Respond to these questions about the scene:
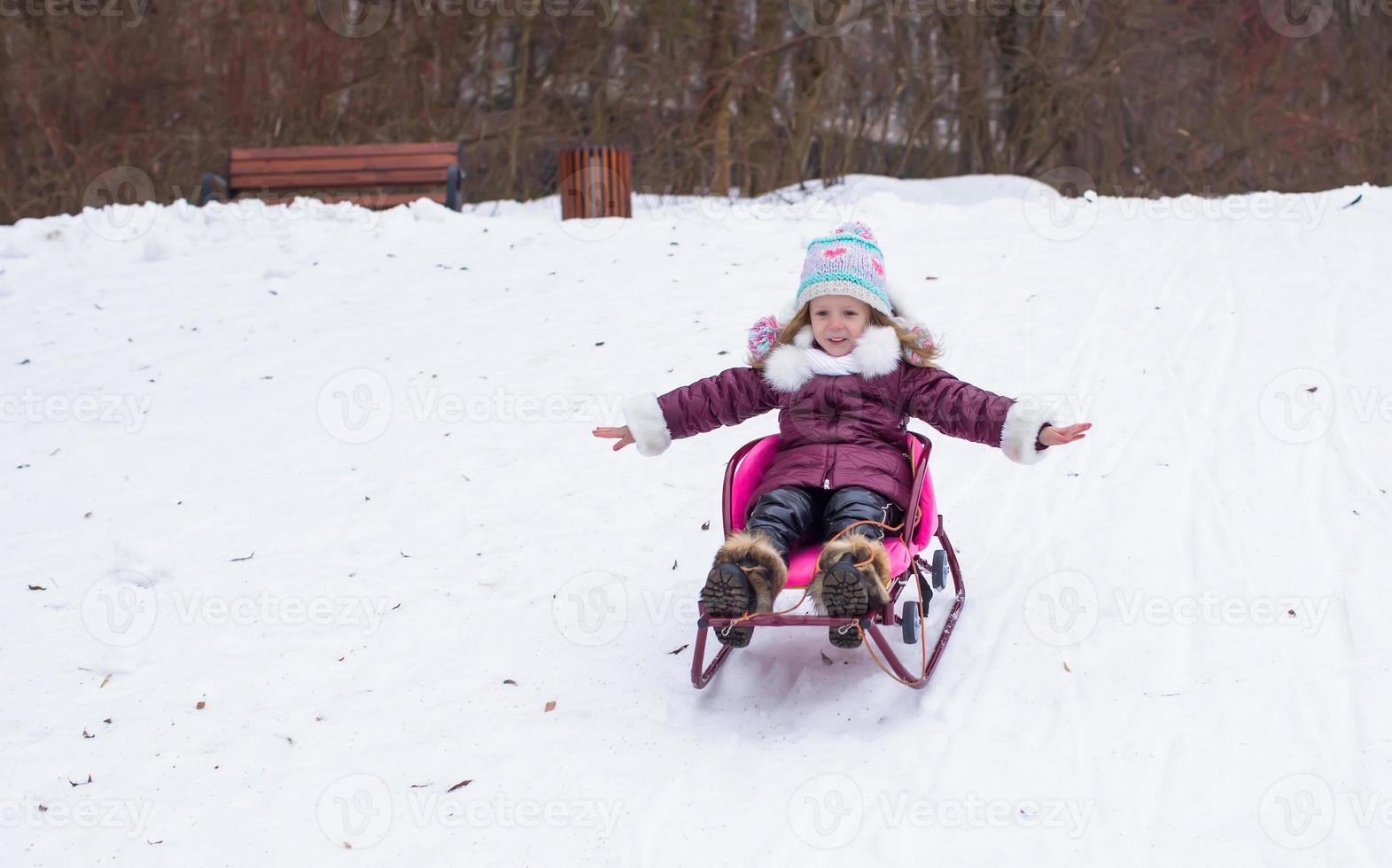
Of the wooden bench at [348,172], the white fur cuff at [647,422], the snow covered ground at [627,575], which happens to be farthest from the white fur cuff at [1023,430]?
the wooden bench at [348,172]

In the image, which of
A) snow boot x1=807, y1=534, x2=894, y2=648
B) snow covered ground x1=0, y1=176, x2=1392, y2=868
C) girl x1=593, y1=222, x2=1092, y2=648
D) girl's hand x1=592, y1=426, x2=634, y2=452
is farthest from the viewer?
girl's hand x1=592, y1=426, x2=634, y2=452

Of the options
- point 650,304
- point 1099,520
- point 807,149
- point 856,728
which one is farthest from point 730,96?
point 856,728

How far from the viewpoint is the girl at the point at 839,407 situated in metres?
3.45

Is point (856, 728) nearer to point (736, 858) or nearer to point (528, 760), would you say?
point (736, 858)

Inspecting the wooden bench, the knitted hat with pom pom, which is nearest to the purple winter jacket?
the knitted hat with pom pom

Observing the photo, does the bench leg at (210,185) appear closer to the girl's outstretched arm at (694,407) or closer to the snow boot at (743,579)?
the girl's outstretched arm at (694,407)

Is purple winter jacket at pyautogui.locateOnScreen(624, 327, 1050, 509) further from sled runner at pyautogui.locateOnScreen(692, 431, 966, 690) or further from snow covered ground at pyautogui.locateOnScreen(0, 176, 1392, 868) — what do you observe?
snow covered ground at pyautogui.locateOnScreen(0, 176, 1392, 868)

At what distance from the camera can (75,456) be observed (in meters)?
5.36

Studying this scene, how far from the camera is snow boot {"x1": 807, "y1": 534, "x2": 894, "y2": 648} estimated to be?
121 inches

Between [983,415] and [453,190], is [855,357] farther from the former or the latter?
[453,190]

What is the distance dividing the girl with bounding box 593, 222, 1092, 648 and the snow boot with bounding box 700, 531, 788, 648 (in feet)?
0.52

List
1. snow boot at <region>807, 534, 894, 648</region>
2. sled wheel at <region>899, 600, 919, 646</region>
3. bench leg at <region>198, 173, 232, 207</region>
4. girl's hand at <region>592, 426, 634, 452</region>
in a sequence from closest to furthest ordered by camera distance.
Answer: snow boot at <region>807, 534, 894, 648</region> → sled wheel at <region>899, 600, 919, 646</region> → girl's hand at <region>592, 426, 634, 452</region> → bench leg at <region>198, 173, 232, 207</region>

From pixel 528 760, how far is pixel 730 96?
11964 millimetres

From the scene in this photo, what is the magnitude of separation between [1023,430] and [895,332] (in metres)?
0.50
